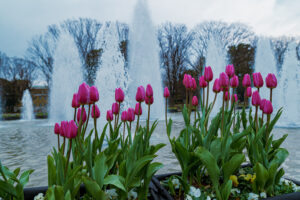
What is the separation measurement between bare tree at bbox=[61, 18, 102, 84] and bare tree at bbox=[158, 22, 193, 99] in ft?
21.6

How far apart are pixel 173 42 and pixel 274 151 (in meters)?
22.8

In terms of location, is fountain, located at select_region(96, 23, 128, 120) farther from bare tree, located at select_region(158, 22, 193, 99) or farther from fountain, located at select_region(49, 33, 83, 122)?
bare tree, located at select_region(158, 22, 193, 99)

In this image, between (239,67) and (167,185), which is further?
(239,67)

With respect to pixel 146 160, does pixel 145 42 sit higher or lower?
higher

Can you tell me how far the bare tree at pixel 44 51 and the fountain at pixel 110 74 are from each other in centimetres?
457

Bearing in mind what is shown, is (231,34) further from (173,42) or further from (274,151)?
(274,151)

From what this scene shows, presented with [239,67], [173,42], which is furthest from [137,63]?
[239,67]

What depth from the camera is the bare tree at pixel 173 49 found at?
23.3 meters

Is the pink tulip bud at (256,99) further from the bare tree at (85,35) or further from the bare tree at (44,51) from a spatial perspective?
the bare tree at (44,51)

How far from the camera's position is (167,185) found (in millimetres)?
1744

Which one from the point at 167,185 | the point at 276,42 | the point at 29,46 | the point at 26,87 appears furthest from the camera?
the point at 26,87

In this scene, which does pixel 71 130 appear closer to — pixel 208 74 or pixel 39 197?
pixel 39 197

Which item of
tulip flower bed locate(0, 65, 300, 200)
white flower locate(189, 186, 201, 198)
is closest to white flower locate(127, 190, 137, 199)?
tulip flower bed locate(0, 65, 300, 200)

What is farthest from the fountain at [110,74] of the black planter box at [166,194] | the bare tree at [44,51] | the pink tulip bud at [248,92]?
the pink tulip bud at [248,92]
